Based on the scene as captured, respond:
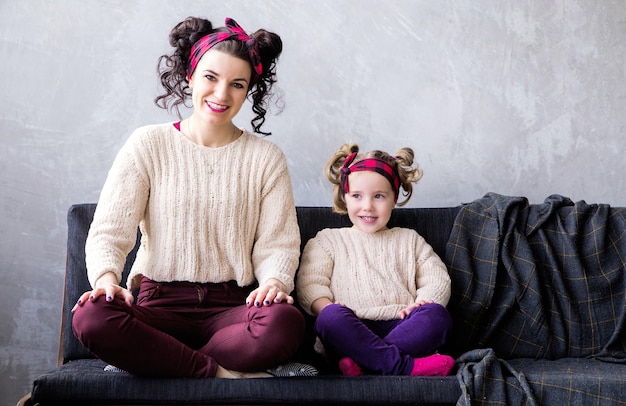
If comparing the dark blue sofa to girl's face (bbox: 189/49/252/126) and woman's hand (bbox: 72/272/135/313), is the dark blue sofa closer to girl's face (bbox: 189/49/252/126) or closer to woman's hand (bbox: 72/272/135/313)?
woman's hand (bbox: 72/272/135/313)

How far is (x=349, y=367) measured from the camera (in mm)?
2043

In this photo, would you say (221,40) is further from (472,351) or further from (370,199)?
(472,351)

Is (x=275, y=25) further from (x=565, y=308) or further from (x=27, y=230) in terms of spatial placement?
(x=565, y=308)

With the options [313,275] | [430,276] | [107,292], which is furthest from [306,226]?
[107,292]

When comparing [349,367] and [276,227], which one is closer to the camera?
[349,367]

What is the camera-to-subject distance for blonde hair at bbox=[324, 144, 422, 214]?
2.38 m

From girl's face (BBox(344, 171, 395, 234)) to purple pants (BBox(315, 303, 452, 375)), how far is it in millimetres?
292

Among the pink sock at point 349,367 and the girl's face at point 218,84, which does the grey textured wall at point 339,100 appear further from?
the pink sock at point 349,367

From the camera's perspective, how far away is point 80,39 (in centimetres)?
256

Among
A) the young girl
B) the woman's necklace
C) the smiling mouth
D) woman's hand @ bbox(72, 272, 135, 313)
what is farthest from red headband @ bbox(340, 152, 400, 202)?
woman's hand @ bbox(72, 272, 135, 313)

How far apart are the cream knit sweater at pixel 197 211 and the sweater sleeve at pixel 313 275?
0.11m

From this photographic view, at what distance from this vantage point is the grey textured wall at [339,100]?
2564mm

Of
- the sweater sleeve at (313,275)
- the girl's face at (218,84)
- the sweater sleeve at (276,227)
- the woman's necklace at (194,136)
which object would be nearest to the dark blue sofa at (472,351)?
the sweater sleeve at (313,275)

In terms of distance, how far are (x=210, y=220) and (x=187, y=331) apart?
0.29 metres
